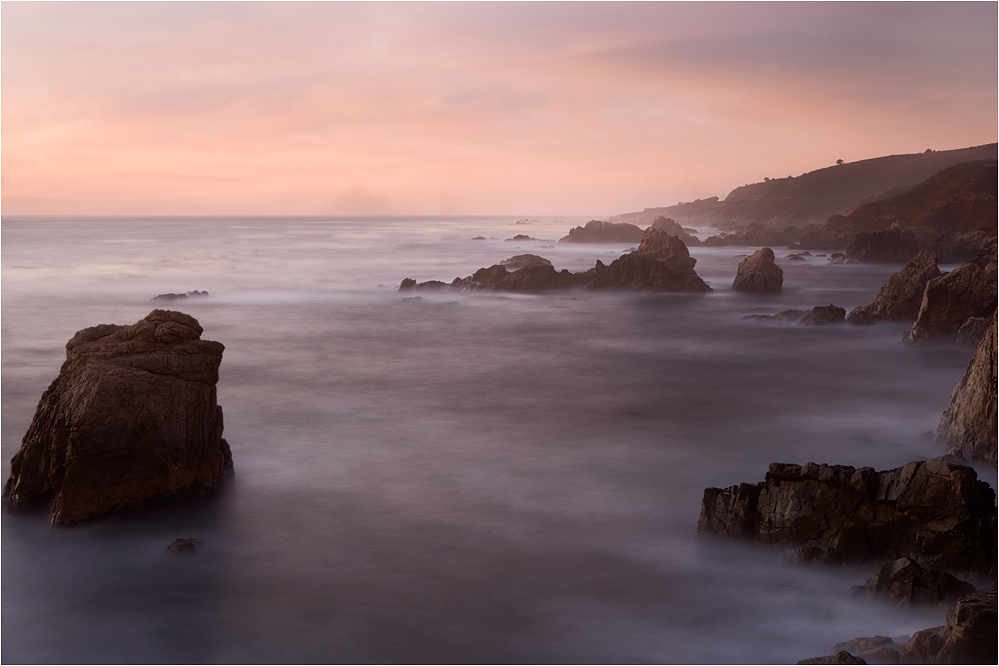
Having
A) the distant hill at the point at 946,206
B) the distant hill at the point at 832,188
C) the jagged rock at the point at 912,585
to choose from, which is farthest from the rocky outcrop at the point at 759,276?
the distant hill at the point at 832,188

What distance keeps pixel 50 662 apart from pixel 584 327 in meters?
25.5

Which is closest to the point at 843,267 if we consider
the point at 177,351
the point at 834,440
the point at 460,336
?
the point at 460,336

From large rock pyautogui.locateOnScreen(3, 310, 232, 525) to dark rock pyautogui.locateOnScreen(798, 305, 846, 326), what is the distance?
78.8 feet

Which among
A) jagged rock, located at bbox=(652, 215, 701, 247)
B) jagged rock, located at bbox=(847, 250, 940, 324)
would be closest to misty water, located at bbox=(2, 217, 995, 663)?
jagged rock, located at bbox=(847, 250, 940, 324)

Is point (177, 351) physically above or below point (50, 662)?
above

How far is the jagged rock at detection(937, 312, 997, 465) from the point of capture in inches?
515

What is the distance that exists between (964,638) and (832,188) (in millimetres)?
150898

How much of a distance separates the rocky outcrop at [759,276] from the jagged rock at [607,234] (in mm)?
51379

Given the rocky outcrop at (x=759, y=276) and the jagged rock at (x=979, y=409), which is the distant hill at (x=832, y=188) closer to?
the rocky outcrop at (x=759, y=276)

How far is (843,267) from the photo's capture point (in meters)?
57.2

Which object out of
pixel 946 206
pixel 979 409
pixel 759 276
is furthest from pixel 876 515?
pixel 946 206

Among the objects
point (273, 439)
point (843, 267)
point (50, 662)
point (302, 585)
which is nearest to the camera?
point (50, 662)

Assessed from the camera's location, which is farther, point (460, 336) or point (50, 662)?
point (460, 336)

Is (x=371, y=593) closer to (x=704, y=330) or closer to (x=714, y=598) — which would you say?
(x=714, y=598)
